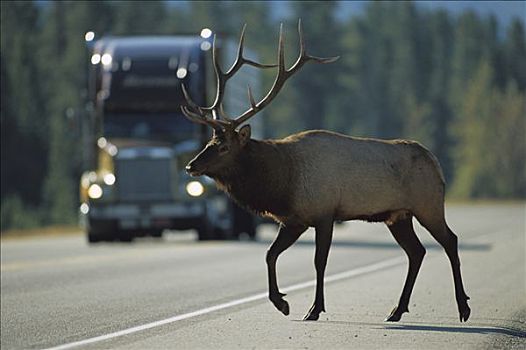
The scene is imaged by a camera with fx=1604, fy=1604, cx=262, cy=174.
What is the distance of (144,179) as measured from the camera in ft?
103

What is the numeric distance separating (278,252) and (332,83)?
102 metres

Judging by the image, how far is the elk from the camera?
557 inches

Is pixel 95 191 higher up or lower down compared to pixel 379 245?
higher up

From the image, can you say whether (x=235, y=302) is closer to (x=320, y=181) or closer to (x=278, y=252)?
(x=278, y=252)

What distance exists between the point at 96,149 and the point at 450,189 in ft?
260

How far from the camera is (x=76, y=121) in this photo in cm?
3159

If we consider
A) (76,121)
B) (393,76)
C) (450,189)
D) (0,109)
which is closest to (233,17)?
(393,76)

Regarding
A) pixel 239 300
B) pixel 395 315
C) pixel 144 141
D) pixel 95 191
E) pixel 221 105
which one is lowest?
pixel 95 191

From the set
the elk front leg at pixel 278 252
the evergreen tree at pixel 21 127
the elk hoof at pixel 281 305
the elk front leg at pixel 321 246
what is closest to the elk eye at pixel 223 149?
the elk front leg at pixel 278 252

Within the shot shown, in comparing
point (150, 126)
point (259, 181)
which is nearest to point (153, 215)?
point (150, 126)

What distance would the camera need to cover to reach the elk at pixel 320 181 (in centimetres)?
1415

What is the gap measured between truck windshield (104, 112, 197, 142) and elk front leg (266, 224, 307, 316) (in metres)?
17.1

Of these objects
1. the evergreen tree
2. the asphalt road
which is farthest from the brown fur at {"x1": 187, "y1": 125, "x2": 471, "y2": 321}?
the evergreen tree

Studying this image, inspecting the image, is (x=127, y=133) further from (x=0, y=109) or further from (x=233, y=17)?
(x=233, y=17)
